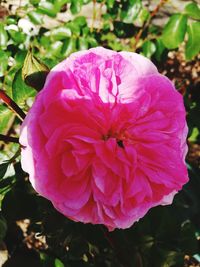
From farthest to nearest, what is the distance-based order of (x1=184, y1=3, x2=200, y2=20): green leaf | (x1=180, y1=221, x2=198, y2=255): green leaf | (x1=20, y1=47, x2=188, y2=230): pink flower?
(x1=184, y1=3, x2=200, y2=20): green leaf, (x1=180, y1=221, x2=198, y2=255): green leaf, (x1=20, y1=47, x2=188, y2=230): pink flower

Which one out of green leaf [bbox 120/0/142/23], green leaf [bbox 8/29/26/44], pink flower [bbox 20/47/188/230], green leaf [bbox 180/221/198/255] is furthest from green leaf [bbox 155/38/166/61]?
pink flower [bbox 20/47/188/230]

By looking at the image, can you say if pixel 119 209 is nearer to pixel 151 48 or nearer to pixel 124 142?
pixel 124 142

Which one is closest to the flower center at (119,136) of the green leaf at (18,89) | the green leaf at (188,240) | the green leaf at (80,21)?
the green leaf at (18,89)

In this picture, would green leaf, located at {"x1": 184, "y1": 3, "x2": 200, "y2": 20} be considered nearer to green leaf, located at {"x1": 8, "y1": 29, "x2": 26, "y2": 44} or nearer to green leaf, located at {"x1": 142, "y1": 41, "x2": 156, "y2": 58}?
green leaf, located at {"x1": 142, "y1": 41, "x2": 156, "y2": 58}

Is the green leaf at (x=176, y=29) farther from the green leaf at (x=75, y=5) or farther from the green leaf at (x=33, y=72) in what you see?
the green leaf at (x=33, y=72)

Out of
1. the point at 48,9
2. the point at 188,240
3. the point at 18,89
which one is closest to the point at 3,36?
the point at 48,9

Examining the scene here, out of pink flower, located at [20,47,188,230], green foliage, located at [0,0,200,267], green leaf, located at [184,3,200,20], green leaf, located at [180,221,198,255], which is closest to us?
pink flower, located at [20,47,188,230]

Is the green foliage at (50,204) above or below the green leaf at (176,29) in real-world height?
below
